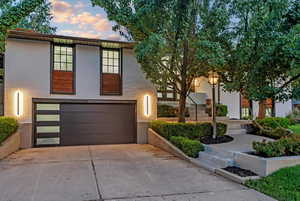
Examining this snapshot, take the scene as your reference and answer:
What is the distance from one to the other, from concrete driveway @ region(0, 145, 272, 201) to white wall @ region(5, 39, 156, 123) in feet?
9.58

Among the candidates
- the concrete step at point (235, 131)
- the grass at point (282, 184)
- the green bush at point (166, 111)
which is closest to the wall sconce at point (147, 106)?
Answer: the green bush at point (166, 111)

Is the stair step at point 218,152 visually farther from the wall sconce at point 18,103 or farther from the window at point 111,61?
the wall sconce at point 18,103

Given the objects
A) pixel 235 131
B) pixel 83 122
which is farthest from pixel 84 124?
pixel 235 131

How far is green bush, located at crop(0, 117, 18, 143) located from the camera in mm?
7948

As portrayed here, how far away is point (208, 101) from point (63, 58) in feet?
28.9

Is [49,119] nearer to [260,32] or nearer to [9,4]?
[9,4]

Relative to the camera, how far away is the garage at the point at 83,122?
10.1 metres

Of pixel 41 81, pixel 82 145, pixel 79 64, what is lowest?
pixel 82 145

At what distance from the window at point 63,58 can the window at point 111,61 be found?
153cm

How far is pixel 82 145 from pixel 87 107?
1808 millimetres

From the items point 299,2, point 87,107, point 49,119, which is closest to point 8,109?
point 49,119

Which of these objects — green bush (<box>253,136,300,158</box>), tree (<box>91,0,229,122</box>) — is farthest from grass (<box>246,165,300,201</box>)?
tree (<box>91,0,229,122</box>)

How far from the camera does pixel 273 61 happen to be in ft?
19.5

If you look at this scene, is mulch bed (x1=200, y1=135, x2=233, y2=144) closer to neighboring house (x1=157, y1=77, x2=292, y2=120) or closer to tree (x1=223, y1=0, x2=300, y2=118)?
tree (x1=223, y1=0, x2=300, y2=118)
